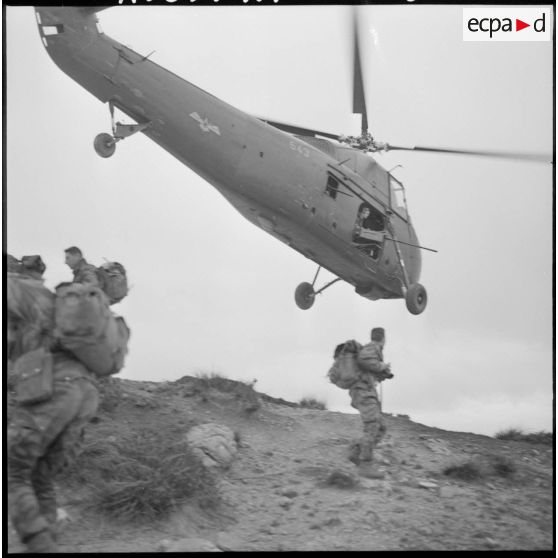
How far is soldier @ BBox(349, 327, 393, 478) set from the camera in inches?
366

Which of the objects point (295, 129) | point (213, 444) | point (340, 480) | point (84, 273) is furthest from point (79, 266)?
point (295, 129)

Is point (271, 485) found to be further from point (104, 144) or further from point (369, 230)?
point (104, 144)

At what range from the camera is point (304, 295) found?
45.1 ft

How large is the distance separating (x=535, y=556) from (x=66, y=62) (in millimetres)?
7877

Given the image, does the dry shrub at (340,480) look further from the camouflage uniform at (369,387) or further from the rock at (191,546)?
the rock at (191,546)

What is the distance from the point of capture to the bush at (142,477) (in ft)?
24.9

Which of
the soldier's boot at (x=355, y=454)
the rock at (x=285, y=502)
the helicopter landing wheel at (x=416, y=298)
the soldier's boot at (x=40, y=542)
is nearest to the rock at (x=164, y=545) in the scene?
the soldier's boot at (x=40, y=542)

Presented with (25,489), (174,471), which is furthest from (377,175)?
(25,489)

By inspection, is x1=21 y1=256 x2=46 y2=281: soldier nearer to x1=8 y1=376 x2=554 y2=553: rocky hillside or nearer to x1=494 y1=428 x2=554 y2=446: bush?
x1=8 y1=376 x2=554 y2=553: rocky hillside

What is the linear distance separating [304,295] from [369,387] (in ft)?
14.8

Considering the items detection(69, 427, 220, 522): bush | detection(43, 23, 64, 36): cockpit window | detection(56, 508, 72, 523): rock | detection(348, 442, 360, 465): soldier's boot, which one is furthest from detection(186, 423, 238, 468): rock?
detection(43, 23, 64, 36): cockpit window

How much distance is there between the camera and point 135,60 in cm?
955

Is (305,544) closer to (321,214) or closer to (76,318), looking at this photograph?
(76,318)

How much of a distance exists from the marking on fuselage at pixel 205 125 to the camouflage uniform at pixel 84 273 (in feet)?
8.52
